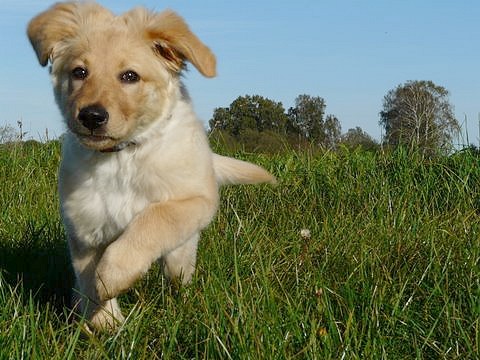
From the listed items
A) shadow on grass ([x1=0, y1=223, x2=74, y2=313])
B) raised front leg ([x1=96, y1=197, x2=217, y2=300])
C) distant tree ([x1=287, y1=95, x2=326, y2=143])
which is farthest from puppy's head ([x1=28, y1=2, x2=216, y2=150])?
distant tree ([x1=287, y1=95, x2=326, y2=143])

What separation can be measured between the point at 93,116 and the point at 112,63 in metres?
0.34

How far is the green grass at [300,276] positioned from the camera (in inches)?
92.4

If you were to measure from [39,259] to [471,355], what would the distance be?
88.8 inches

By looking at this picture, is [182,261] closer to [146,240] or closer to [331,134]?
[146,240]

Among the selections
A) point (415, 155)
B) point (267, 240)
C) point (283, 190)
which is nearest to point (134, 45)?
point (267, 240)

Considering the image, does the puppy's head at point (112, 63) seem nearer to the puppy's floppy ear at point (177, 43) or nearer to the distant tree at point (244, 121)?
the puppy's floppy ear at point (177, 43)

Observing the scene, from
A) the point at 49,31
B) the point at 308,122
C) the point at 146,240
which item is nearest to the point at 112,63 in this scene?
the point at 49,31

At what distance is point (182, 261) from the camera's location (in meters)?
3.49

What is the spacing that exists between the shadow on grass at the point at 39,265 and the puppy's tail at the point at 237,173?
0.90m

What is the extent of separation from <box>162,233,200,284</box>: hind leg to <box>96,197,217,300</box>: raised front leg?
1.29 feet

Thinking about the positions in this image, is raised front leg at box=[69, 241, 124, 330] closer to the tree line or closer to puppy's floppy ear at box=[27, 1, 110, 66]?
puppy's floppy ear at box=[27, 1, 110, 66]

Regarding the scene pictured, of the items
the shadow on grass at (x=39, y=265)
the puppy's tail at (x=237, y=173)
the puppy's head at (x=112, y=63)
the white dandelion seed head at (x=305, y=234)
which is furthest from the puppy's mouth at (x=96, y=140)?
the white dandelion seed head at (x=305, y=234)

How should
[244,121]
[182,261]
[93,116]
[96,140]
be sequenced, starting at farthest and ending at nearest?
[244,121]
[182,261]
[96,140]
[93,116]

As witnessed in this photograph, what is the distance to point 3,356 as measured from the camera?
2.18 metres
